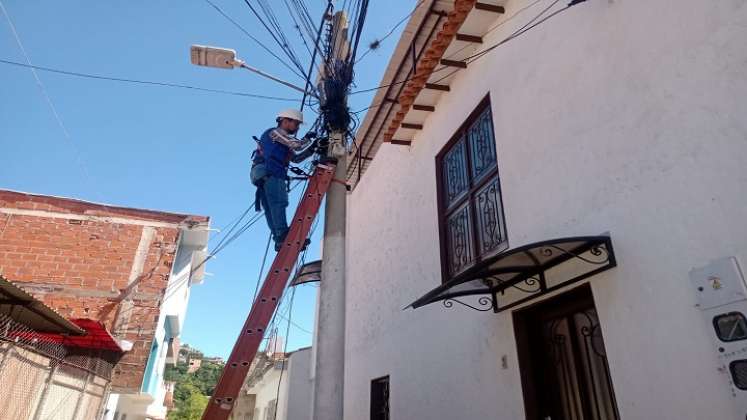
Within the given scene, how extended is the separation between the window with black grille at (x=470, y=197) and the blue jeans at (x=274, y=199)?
1.96m

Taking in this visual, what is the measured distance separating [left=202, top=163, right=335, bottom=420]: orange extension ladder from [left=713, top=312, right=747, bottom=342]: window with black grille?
9.77 ft

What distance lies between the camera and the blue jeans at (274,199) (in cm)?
509

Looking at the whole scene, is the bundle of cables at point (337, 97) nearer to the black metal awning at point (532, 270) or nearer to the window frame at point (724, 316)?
the black metal awning at point (532, 270)

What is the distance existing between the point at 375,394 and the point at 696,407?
562cm

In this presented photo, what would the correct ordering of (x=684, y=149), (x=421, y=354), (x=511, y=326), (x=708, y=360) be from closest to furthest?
(x=708, y=360) → (x=684, y=149) → (x=511, y=326) → (x=421, y=354)

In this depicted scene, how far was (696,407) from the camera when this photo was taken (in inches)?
95.7

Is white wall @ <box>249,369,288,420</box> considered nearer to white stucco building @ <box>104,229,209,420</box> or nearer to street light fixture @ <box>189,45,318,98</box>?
white stucco building @ <box>104,229,209,420</box>

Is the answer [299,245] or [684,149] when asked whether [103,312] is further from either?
[684,149]

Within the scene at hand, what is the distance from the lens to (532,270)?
3.78 meters

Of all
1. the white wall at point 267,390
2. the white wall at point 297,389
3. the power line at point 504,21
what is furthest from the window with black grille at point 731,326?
the white wall at point 267,390

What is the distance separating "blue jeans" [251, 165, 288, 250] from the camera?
5.09 metres

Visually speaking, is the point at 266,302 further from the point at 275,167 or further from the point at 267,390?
the point at 267,390

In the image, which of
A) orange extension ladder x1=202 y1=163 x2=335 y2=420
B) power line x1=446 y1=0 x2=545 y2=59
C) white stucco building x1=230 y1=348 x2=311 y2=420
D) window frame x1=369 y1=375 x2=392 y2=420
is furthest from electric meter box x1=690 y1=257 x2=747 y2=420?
white stucco building x1=230 y1=348 x2=311 y2=420

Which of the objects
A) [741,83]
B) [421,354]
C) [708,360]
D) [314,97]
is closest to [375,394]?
[421,354]
